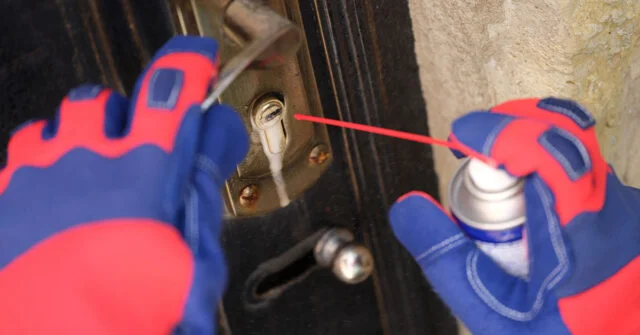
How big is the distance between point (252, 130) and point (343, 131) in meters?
0.13

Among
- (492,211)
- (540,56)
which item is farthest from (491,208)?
(540,56)

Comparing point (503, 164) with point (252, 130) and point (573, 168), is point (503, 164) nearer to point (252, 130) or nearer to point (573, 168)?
point (573, 168)

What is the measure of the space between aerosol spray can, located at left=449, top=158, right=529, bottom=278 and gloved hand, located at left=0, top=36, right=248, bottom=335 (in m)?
A: 0.19

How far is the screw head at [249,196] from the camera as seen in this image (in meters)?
0.63

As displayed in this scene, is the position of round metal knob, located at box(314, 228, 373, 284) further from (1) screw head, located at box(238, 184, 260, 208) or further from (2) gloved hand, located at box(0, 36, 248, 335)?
(2) gloved hand, located at box(0, 36, 248, 335)

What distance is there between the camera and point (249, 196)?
631 mm

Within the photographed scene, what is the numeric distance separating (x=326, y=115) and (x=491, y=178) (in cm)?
23

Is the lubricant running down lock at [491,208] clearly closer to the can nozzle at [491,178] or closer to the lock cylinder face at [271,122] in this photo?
the can nozzle at [491,178]

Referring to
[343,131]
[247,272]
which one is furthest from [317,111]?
[247,272]

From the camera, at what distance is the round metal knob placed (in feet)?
2.27

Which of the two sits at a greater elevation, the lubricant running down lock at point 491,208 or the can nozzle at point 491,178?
the can nozzle at point 491,178

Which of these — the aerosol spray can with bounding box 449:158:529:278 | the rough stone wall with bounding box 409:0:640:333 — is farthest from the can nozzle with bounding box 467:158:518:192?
the rough stone wall with bounding box 409:0:640:333

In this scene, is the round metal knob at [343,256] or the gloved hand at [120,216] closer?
the gloved hand at [120,216]

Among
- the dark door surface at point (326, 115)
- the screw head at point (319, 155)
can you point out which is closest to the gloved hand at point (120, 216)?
the dark door surface at point (326, 115)
